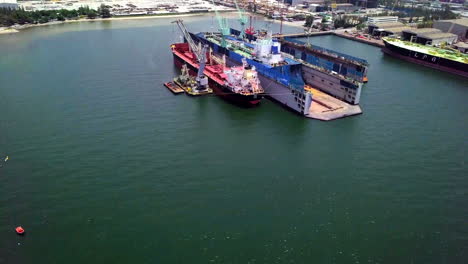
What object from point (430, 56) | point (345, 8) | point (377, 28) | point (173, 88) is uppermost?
point (345, 8)

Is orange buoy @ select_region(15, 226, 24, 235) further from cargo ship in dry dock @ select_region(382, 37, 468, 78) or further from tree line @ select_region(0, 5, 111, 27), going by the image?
tree line @ select_region(0, 5, 111, 27)

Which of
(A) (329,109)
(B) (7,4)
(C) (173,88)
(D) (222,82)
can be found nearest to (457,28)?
(A) (329,109)

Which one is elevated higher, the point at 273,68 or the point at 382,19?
the point at 382,19

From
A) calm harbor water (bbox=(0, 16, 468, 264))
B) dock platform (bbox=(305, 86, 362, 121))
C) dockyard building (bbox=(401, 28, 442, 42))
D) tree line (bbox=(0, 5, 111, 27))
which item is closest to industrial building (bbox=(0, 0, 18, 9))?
tree line (bbox=(0, 5, 111, 27))

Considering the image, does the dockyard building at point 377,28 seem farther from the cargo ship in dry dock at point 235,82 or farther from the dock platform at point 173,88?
A: the dock platform at point 173,88

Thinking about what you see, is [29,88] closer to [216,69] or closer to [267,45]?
[216,69]

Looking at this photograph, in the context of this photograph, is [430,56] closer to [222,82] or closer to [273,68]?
[273,68]
